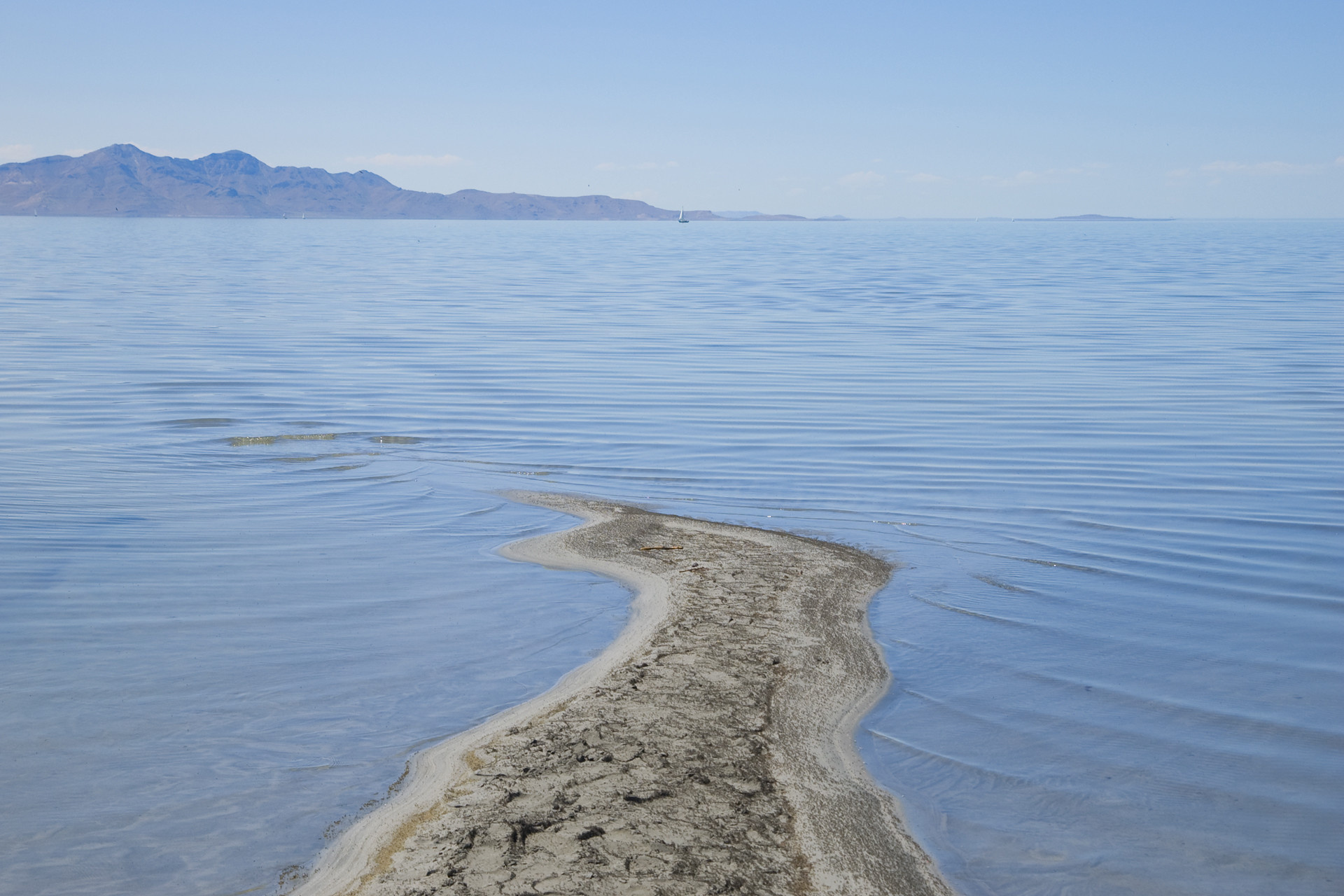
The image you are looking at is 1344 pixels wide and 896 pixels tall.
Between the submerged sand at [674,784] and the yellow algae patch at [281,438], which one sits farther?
the yellow algae patch at [281,438]

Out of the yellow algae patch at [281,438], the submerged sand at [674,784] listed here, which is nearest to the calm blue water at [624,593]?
the yellow algae patch at [281,438]

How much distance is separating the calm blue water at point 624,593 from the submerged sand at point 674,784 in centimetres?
26

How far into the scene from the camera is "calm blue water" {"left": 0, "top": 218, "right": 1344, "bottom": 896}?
4848mm

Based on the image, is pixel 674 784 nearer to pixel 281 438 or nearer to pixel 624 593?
pixel 624 593

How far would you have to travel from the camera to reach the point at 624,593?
25.6 feet

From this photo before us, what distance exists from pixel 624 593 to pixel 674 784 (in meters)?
3.17

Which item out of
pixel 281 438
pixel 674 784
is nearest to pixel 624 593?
pixel 674 784

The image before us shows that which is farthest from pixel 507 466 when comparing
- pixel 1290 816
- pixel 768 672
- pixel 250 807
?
pixel 1290 816

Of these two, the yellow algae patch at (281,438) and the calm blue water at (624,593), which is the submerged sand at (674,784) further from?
the yellow algae patch at (281,438)

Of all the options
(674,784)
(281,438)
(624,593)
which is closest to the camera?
(674,784)

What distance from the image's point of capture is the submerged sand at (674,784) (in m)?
4.06

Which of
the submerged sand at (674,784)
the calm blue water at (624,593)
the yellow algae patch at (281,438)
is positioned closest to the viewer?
the submerged sand at (674,784)

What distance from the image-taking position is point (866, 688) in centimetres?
612

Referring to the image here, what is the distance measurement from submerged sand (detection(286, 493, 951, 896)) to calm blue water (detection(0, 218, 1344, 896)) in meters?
0.26
